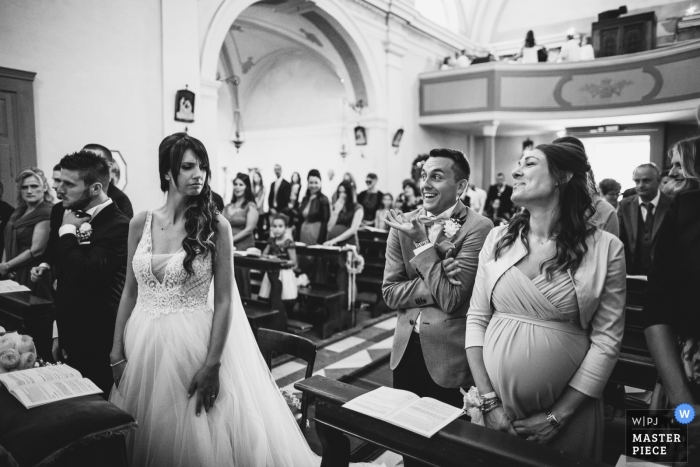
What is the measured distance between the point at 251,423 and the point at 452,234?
40.7 inches

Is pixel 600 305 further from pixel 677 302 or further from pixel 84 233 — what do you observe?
pixel 84 233

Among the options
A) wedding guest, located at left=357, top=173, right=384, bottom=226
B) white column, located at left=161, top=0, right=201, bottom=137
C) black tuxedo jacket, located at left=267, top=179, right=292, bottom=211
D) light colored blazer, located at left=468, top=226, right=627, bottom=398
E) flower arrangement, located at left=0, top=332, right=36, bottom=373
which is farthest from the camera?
black tuxedo jacket, located at left=267, top=179, right=292, bottom=211

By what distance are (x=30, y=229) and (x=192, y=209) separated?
7.83ft

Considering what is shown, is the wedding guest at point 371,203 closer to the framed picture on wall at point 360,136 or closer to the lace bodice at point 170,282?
the framed picture on wall at point 360,136

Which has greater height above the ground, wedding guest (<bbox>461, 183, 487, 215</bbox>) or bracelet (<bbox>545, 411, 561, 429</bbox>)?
wedding guest (<bbox>461, 183, 487, 215</bbox>)

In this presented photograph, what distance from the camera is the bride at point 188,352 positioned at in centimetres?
167

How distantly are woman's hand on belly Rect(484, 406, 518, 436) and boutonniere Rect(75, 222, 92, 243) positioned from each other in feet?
5.80

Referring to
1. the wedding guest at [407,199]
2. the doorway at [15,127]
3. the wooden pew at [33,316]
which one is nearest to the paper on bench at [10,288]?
the wooden pew at [33,316]

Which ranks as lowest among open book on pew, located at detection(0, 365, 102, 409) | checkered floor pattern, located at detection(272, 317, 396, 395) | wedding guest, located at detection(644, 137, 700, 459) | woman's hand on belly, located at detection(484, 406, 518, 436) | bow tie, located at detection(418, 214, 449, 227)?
checkered floor pattern, located at detection(272, 317, 396, 395)

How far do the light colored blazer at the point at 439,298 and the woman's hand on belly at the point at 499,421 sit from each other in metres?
0.28

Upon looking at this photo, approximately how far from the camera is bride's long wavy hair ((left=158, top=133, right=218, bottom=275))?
1761 millimetres

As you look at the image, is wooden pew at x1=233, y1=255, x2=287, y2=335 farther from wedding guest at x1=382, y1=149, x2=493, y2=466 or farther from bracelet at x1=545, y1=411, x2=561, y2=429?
bracelet at x1=545, y1=411, x2=561, y2=429

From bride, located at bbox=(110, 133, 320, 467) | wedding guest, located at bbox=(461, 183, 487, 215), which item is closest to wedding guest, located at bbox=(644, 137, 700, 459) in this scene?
bride, located at bbox=(110, 133, 320, 467)

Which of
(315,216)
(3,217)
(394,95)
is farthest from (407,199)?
(3,217)
